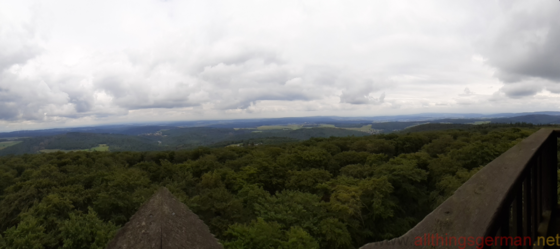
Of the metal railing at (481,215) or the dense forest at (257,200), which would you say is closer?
the metal railing at (481,215)

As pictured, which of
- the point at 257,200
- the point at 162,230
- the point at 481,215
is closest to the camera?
the point at 481,215

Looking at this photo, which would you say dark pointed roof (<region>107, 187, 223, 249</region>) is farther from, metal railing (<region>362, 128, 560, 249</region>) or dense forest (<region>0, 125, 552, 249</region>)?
dense forest (<region>0, 125, 552, 249</region>)

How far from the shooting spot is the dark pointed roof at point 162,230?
1480 mm

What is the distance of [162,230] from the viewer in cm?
149

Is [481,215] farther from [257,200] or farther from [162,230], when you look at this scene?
[257,200]

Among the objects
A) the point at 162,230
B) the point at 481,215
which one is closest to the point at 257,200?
the point at 162,230

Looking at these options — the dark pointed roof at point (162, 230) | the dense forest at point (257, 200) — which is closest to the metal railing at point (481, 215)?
the dark pointed roof at point (162, 230)

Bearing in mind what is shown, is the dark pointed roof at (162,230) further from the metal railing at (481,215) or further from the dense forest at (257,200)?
the dense forest at (257,200)

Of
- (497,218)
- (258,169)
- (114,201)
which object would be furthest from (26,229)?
(497,218)

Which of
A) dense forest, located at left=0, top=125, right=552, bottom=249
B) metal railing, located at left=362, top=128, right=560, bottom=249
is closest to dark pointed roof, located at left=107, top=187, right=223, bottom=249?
metal railing, located at left=362, top=128, right=560, bottom=249

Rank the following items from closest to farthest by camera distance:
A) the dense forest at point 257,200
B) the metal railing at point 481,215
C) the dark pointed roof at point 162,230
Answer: the metal railing at point 481,215, the dark pointed roof at point 162,230, the dense forest at point 257,200

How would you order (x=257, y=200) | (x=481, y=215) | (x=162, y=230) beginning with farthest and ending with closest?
(x=257, y=200) → (x=162, y=230) → (x=481, y=215)

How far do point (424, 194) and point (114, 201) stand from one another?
1653 centimetres

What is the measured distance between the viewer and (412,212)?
1450 cm
